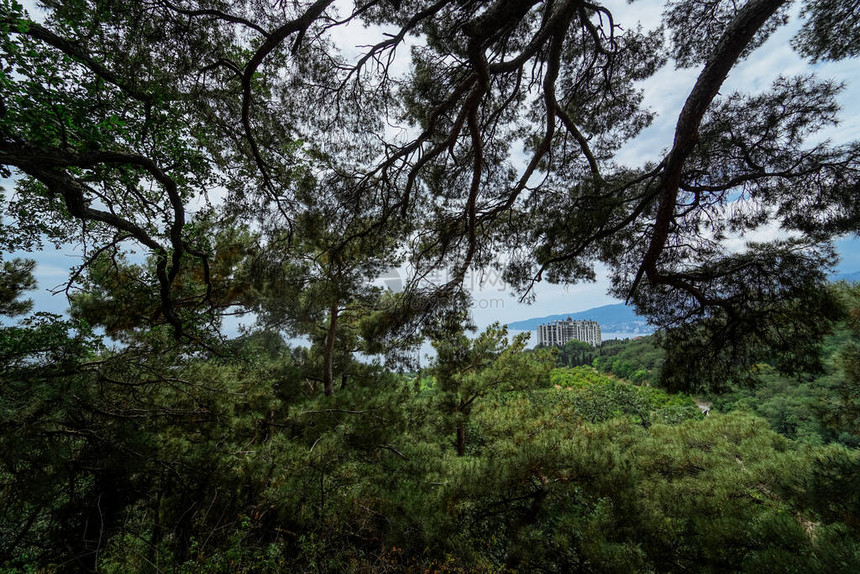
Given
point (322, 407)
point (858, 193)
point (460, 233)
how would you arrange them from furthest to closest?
point (322, 407)
point (460, 233)
point (858, 193)

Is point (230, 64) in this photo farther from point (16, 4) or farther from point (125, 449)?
point (125, 449)

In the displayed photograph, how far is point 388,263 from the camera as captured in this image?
422cm

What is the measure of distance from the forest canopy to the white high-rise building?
67482mm

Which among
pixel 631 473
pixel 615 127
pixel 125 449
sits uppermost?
pixel 615 127

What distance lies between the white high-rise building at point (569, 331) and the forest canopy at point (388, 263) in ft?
221

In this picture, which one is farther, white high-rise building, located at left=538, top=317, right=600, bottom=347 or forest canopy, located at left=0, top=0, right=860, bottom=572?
white high-rise building, located at left=538, top=317, right=600, bottom=347

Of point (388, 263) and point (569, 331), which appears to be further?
point (569, 331)

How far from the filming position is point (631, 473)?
318 cm

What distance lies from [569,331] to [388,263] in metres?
74.2

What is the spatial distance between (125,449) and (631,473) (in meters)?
4.71

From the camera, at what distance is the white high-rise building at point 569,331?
66.5 m

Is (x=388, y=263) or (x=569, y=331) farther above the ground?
(x=569, y=331)

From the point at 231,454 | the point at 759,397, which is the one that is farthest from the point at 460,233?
the point at 759,397

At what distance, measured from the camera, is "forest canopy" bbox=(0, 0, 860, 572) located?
1.76 meters
